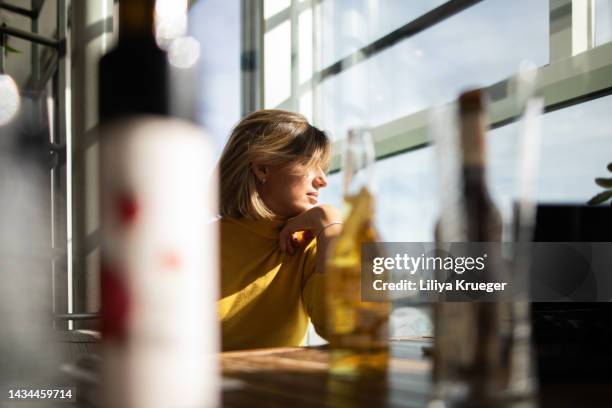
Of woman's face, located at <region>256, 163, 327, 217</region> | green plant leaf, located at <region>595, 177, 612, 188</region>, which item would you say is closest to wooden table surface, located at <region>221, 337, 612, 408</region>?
woman's face, located at <region>256, 163, 327, 217</region>

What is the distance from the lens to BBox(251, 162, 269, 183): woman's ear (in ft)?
5.24

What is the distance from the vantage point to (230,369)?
0.66 m

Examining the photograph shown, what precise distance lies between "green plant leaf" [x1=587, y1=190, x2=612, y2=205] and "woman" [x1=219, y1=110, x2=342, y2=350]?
88 cm

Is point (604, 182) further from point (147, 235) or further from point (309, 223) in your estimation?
point (147, 235)

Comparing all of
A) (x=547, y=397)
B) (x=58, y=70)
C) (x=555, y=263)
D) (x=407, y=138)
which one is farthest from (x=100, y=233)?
(x=58, y=70)

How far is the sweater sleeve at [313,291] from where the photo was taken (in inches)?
52.1

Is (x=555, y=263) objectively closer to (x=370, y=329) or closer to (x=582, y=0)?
(x=582, y=0)

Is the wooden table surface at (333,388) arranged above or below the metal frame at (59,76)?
below

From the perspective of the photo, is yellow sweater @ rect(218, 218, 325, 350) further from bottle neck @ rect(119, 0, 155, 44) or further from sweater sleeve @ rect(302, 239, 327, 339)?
bottle neck @ rect(119, 0, 155, 44)

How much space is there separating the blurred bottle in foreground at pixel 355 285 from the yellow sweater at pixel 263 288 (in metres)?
0.70

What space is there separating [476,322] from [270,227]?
3.86ft

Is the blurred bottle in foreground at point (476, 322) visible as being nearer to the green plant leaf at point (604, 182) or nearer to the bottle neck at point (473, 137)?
the bottle neck at point (473, 137)

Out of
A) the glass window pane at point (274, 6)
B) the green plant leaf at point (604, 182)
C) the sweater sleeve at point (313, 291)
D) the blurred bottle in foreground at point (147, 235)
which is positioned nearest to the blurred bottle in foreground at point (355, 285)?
the blurred bottle in foreground at point (147, 235)

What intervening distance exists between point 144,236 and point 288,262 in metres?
1.28
